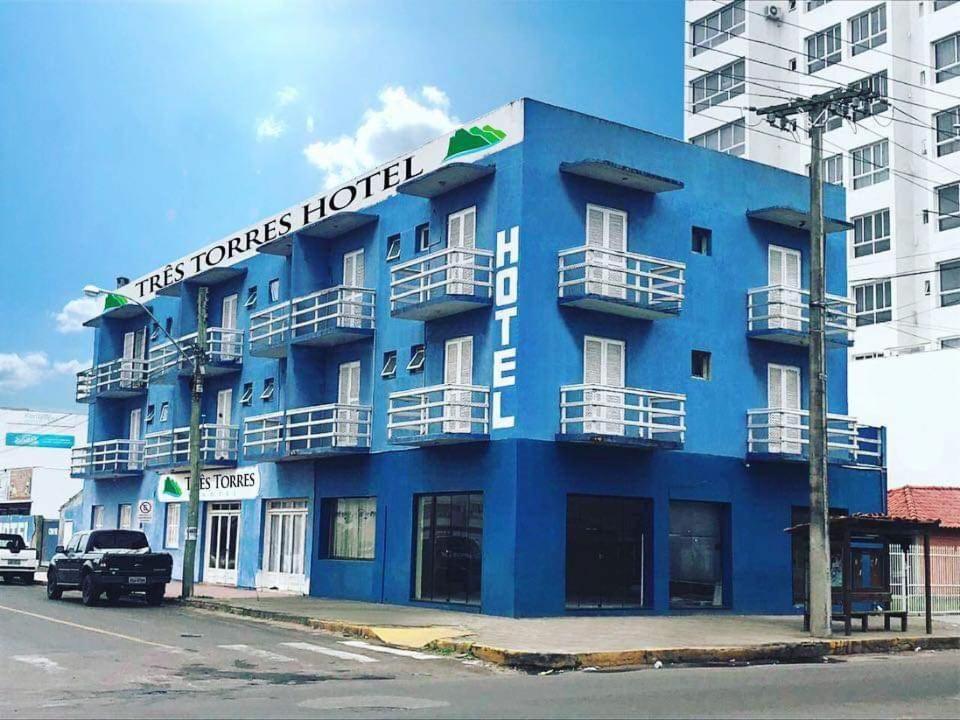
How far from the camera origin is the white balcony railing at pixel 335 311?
101 feet

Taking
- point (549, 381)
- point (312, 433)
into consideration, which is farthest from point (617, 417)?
point (312, 433)

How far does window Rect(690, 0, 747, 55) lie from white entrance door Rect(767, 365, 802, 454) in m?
38.2

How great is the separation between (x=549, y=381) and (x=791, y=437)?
724 cm

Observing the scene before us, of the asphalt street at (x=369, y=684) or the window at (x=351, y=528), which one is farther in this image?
the window at (x=351, y=528)

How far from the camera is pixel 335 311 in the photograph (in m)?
32.3

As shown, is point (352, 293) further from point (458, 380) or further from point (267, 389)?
point (267, 389)

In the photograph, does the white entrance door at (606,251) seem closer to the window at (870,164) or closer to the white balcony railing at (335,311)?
the white balcony railing at (335,311)

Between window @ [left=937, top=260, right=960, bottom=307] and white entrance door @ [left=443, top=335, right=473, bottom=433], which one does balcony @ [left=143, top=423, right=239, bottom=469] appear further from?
window @ [left=937, top=260, right=960, bottom=307]

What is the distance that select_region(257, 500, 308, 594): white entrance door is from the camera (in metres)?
33.0

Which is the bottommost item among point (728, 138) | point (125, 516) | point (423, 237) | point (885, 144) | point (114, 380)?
point (125, 516)

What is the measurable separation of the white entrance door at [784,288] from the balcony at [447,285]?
7.43 metres

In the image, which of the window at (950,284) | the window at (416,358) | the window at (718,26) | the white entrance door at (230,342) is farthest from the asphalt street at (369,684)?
the window at (718,26)

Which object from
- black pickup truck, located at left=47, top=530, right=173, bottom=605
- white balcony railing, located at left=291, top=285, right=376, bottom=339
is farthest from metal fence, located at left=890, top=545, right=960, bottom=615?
black pickup truck, located at left=47, top=530, right=173, bottom=605

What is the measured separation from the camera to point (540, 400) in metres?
25.5
